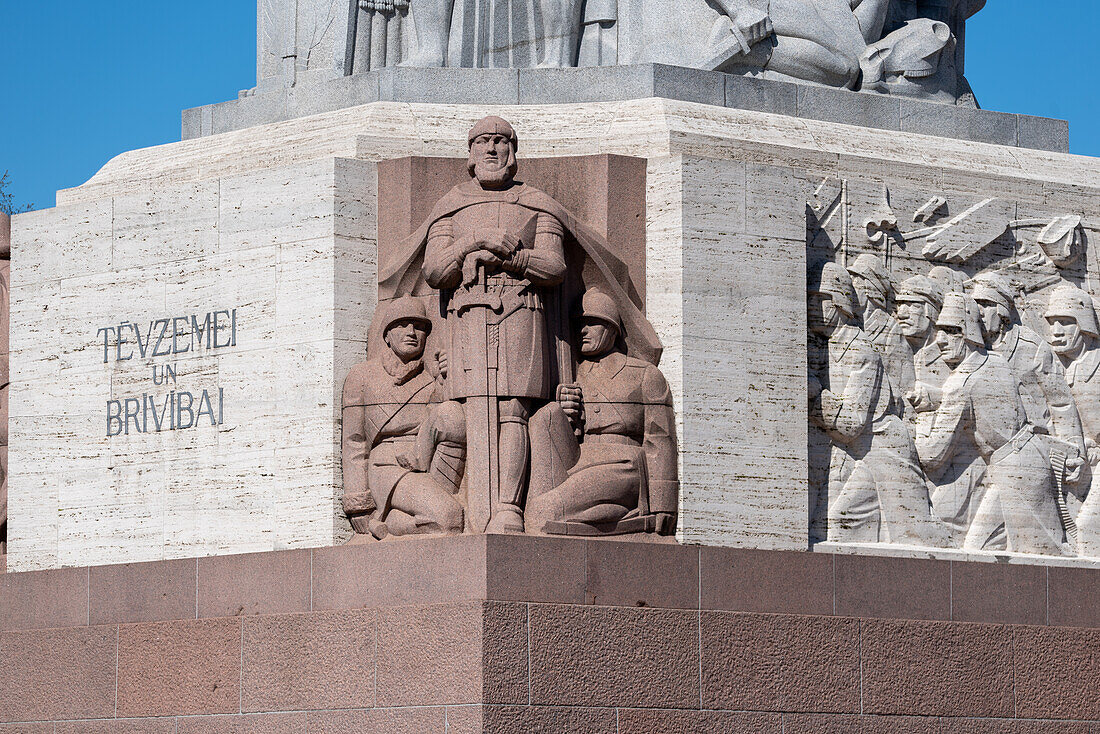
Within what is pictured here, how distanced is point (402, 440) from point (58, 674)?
3.28m

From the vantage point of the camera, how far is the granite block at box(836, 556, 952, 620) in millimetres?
16078

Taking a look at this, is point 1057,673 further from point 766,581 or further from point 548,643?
point 548,643

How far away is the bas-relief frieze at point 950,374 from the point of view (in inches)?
675

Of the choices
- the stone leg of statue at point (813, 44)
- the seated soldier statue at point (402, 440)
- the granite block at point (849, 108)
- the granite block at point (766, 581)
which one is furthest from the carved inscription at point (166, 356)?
the stone leg of statue at point (813, 44)

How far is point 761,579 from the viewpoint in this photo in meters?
15.8

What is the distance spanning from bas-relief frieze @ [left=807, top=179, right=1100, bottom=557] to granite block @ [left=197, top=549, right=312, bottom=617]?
3.97 m

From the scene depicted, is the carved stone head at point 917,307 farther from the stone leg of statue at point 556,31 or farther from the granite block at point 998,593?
the stone leg of statue at point 556,31

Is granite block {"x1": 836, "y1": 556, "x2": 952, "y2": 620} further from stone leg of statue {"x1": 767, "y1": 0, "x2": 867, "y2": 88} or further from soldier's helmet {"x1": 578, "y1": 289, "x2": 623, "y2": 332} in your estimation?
stone leg of statue {"x1": 767, "y1": 0, "x2": 867, "y2": 88}

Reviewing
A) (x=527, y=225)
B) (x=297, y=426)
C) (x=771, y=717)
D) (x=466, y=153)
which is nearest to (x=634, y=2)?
(x=466, y=153)

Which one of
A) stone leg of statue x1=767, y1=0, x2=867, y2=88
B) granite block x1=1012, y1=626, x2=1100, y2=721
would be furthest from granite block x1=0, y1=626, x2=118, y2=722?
stone leg of statue x1=767, y1=0, x2=867, y2=88

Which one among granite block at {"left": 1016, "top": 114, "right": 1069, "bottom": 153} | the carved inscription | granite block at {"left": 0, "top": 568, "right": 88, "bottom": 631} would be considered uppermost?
granite block at {"left": 1016, "top": 114, "right": 1069, "bottom": 153}

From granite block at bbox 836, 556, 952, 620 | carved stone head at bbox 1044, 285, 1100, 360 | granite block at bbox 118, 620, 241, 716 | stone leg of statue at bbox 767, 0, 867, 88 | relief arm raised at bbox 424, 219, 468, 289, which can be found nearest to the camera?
relief arm raised at bbox 424, 219, 468, 289

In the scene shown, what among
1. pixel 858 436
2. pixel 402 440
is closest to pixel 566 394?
pixel 402 440

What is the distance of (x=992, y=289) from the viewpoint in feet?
58.7
